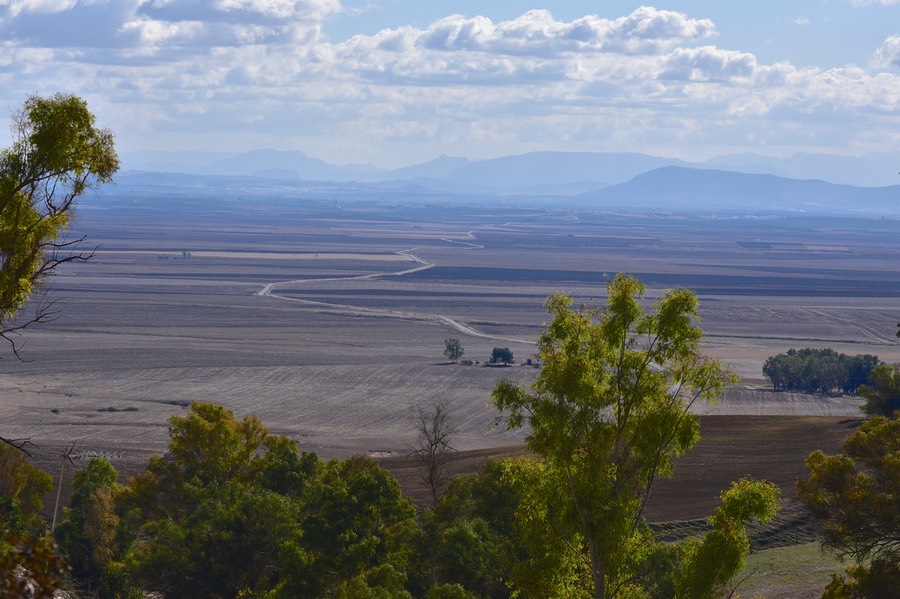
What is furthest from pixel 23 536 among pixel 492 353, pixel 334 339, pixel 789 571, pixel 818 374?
pixel 334 339

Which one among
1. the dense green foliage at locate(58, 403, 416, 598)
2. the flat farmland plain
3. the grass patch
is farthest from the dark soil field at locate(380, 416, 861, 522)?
the dense green foliage at locate(58, 403, 416, 598)

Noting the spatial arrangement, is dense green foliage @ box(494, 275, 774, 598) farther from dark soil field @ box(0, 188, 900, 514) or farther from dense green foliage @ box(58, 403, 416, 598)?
dark soil field @ box(0, 188, 900, 514)

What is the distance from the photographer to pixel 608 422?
46.0 feet

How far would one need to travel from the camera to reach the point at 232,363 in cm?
8600

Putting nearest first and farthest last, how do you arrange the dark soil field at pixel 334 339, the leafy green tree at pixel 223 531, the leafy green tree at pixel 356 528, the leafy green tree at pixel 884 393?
the leafy green tree at pixel 356 528, the leafy green tree at pixel 223 531, the leafy green tree at pixel 884 393, the dark soil field at pixel 334 339

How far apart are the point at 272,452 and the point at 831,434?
29594 mm

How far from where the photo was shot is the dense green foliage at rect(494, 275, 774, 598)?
13484mm

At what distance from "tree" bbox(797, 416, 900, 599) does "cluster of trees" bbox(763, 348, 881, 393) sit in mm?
59910

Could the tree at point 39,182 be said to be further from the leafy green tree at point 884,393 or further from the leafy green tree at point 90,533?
the leafy green tree at point 884,393

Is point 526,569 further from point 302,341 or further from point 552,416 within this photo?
point 302,341

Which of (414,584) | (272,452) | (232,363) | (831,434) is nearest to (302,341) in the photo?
(232,363)

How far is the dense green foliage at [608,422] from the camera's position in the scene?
531 inches

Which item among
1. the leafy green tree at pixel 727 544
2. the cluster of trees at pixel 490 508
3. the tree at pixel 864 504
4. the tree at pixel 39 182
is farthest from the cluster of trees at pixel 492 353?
the tree at pixel 39 182

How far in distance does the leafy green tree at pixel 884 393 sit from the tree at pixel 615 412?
128 feet
